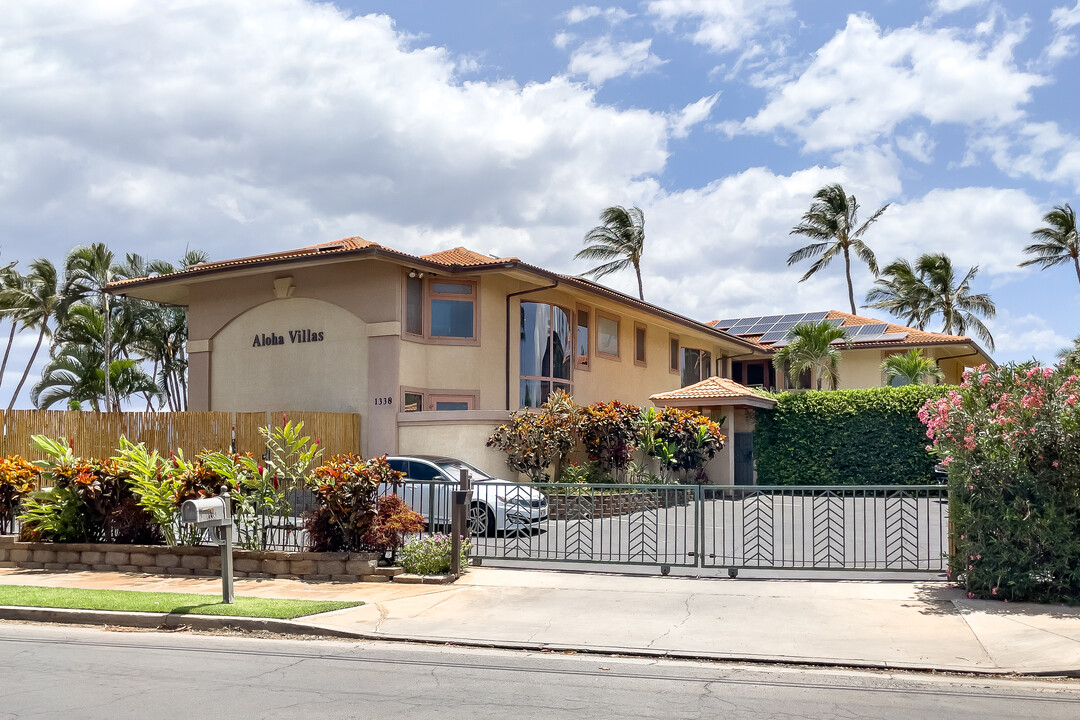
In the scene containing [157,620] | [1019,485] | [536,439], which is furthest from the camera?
[536,439]

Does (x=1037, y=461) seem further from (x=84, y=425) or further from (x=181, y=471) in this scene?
(x=84, y=425)

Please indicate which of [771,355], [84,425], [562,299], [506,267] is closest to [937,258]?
[771,355]

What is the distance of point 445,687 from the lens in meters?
7.46

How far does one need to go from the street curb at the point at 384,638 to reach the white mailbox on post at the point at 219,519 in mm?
749

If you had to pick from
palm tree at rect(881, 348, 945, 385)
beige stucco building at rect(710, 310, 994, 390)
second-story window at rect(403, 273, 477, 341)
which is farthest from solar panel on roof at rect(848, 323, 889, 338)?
second-story window at rect(403, 273, 477, 341)

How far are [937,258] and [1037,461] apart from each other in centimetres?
5087

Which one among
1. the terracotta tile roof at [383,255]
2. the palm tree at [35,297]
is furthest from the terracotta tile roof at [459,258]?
the palm tree at [35,297]

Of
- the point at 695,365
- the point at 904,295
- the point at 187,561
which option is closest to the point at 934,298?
the point at 904,295

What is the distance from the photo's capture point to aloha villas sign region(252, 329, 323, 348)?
81.7 ft

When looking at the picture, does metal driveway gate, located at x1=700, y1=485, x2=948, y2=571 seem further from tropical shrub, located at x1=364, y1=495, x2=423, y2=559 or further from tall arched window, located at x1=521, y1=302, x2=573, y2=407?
tall arched window, located at x1=521, y1=302, x2=573, y2=407

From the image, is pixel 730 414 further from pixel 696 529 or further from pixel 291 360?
pixel 696 529

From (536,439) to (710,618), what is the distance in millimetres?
11955

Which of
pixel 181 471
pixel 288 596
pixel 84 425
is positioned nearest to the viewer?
pixel 288 596

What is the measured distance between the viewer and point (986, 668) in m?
8.09
